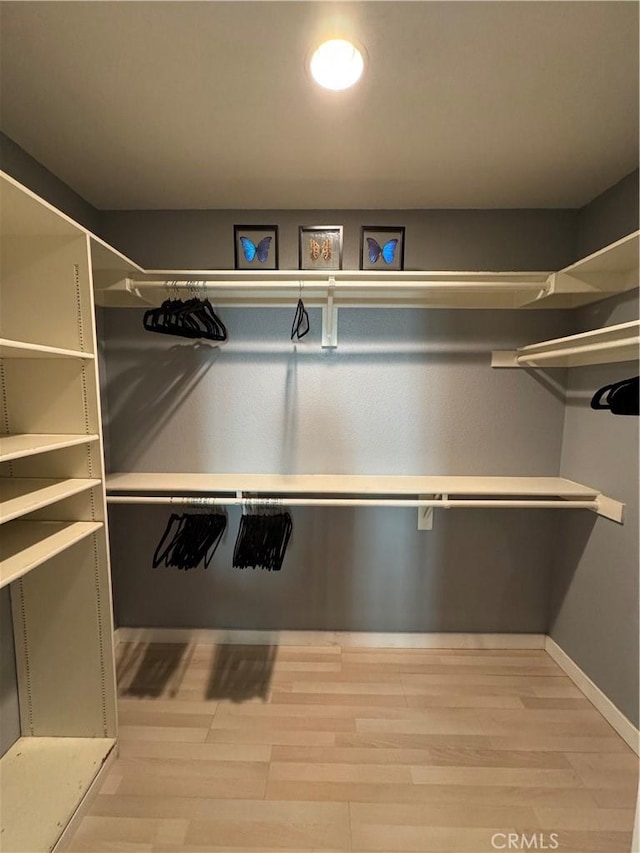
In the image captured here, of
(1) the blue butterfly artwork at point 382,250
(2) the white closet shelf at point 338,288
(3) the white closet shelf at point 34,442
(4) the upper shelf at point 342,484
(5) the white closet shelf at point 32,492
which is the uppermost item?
(1) the blue butterfly artwork at point 382,250

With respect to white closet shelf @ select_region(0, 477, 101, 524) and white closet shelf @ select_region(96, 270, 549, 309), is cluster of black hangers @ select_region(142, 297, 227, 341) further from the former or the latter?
white closet shelf @ select_region(0, 477, 101, 524)

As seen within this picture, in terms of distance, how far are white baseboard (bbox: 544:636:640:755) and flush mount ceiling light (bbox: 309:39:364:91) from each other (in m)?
2.73

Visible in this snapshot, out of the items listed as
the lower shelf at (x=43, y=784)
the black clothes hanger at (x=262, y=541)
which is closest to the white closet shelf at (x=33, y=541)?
the black clothes hanger at (x=262, y=541)

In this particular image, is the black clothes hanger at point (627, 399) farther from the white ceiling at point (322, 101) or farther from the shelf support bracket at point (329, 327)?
the shelf support bracket at point (329, 327)

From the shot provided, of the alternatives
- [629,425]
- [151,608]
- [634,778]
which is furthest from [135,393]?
[634,778]

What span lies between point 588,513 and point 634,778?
1042 millimetres

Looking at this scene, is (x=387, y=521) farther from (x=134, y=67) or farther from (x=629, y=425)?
(x=134, y=67)

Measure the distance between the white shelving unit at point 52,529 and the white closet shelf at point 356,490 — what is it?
1.09 feet

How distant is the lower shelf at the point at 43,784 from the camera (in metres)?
1.18

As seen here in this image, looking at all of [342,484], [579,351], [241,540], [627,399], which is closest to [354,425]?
[342,484]

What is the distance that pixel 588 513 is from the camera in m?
1.85

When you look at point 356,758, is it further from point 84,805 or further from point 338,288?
point 338,288

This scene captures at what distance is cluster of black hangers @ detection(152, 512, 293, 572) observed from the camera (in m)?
1.74

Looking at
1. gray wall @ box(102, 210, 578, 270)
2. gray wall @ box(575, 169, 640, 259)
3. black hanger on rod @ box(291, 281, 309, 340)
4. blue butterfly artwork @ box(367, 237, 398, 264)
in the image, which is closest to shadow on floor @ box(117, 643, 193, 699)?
black hanger on rod @ box(291, 281, 309, 340)
